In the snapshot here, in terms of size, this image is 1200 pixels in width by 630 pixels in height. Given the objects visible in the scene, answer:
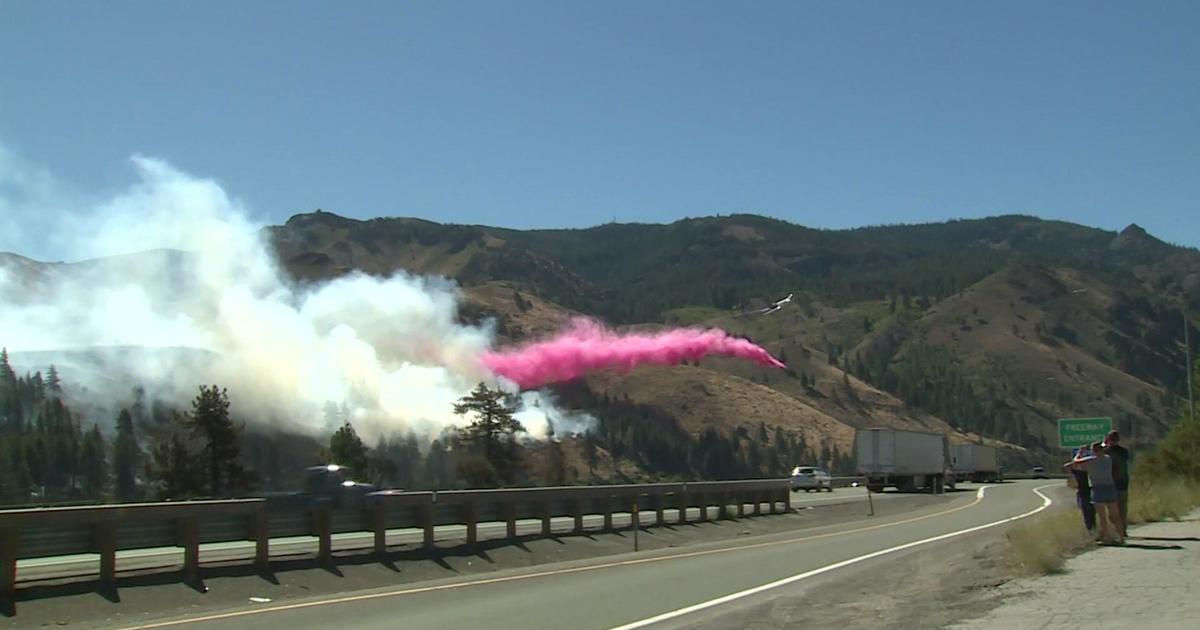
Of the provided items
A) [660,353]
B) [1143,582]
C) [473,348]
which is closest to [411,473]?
[660,353]

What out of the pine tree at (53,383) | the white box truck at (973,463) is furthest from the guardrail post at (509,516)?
the pine tree at (53,383)

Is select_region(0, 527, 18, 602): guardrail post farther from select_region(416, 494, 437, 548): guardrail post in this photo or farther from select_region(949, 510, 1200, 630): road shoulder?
select_region(949, 510, 1200, 630): road shoulder

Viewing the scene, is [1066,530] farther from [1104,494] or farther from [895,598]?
[895,598]

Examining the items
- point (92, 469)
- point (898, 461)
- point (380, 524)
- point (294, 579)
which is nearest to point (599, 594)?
point (294, 579)

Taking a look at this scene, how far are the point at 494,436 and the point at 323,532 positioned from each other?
164 ft

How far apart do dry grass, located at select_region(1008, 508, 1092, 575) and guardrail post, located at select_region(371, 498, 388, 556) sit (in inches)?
430

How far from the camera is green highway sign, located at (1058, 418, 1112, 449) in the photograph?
113 ft

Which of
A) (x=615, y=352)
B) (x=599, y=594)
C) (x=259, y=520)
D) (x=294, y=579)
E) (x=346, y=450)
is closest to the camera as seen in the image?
(x=599, y=594)

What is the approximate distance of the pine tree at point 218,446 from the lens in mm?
44759

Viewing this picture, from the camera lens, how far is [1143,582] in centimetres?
1485

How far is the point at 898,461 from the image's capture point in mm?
69438

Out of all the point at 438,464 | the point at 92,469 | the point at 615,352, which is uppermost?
the point at 615,352

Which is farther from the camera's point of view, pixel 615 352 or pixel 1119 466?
pixel 615 352

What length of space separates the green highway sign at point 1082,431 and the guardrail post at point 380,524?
72.6 ft
